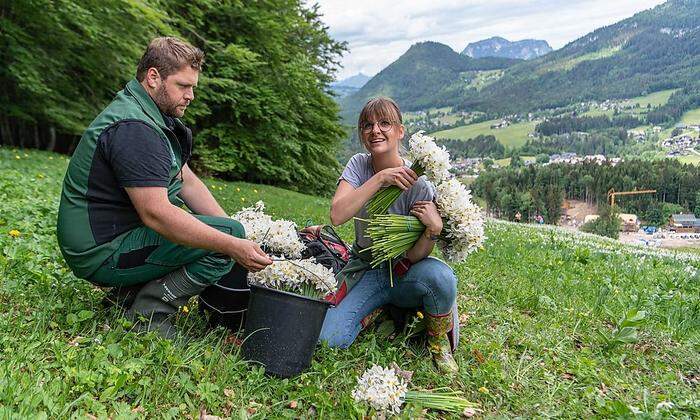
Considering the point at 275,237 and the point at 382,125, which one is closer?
the point at 275,237

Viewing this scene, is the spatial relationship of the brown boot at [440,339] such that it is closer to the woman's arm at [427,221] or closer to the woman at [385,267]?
the woman at [385,267]

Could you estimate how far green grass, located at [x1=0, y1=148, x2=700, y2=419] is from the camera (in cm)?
276

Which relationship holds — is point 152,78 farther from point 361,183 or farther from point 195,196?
point 361,183

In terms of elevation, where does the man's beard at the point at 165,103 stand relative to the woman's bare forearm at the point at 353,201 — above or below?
above

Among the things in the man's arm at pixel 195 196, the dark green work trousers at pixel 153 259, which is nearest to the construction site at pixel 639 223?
the man's arm at pixel 195 196

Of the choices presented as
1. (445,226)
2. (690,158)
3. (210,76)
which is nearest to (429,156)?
(445,226)

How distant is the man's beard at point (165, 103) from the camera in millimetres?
3361

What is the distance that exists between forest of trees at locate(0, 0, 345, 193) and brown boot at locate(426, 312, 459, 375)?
1304cm

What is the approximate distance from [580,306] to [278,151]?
20.9 meters

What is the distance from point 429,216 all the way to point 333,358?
4.13ft

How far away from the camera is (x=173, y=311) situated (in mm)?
3551

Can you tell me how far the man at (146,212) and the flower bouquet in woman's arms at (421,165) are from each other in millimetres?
1023

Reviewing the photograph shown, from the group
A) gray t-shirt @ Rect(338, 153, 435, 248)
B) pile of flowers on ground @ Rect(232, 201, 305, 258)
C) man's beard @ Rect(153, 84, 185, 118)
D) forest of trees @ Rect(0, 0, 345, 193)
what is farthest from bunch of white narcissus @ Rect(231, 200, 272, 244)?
forest of trees @ Rect(0, 0, 345, 193)

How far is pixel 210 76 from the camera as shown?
21.9 m
